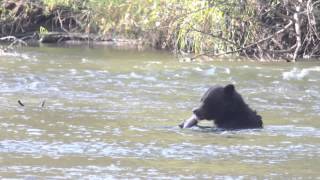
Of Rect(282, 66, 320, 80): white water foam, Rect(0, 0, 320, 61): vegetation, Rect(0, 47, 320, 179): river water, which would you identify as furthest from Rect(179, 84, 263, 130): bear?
Rect(282, 66, 320, 80): white water foam

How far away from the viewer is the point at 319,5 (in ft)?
63.7

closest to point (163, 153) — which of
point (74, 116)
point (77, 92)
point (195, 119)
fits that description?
point (195, 119)

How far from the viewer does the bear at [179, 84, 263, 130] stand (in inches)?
395

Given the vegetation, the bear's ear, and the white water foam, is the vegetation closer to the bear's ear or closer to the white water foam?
the white water foam

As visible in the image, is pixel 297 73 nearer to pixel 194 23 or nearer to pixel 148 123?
pixel 194 23

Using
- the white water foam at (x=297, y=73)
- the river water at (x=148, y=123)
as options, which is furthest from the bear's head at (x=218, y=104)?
the white water foam at (x=297, y=73)

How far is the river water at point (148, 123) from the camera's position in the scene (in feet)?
25.3

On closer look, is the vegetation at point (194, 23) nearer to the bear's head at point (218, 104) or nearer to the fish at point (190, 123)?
the bear's head at point (218, 104)

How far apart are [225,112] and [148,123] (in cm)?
86

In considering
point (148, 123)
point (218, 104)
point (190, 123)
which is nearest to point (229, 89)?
point (218, 104)

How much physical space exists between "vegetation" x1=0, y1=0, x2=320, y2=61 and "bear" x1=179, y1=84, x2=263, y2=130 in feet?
16.9

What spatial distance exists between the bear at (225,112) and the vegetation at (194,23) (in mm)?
5161

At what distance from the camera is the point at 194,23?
18.9m

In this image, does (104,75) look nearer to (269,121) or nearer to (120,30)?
(269,121)
